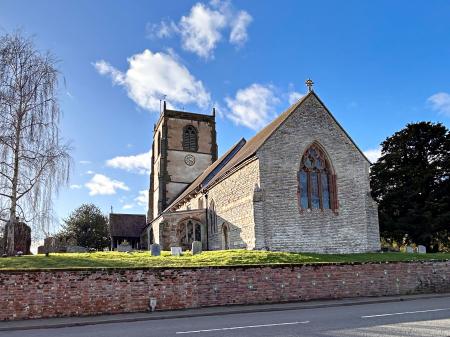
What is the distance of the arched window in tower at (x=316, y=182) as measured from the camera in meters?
25.0

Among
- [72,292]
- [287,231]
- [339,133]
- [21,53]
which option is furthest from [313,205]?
[21,53]

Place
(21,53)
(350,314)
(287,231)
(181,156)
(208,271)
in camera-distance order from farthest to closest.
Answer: (181,156), (287,231), (21,53), (208,271), (350,314)

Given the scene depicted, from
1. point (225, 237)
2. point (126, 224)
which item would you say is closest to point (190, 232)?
point (225, 237)

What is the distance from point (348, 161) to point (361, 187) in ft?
5.88

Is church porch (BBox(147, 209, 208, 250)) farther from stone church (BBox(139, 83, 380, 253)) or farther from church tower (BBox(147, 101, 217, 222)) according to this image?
church tower (BBox(147, 101, 217, 222))

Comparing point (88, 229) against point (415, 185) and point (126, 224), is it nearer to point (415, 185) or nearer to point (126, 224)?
point (126, 224)

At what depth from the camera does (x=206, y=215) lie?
32062 mm

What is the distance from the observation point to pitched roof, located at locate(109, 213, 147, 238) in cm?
4850

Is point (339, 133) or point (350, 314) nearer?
point (350, 314)

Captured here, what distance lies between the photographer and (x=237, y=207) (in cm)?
2606

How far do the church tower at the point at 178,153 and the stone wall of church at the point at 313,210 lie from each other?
72.7 feet

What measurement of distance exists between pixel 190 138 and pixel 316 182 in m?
25.3

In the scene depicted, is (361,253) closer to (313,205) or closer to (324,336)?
(313,205)

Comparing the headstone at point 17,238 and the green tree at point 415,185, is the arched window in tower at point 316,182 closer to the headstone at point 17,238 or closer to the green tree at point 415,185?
the headstone at point 17,238
